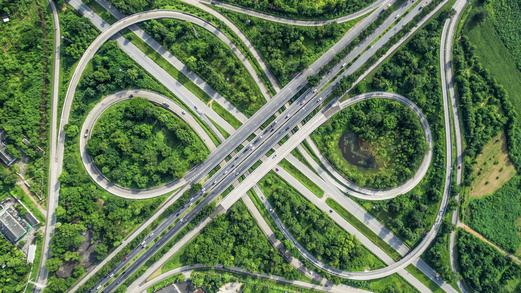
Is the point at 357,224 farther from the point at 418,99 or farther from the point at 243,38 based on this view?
the point at 243,38

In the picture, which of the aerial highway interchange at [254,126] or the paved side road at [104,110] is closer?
the paved side road at [104,110]

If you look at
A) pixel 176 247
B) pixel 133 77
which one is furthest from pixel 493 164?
pixel 133 77

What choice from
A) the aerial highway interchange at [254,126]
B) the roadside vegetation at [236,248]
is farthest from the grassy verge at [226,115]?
the roadside vegetation at [236,248]

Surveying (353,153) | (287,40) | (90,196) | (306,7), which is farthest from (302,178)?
(90,196)

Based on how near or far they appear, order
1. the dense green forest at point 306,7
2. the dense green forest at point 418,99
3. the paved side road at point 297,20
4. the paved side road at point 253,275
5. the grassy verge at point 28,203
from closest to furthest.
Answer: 1. the grassy verge at point 28,203
2. the paved side road at point 253,275
3. the dense green forest at point 418,99
4. the dense green forest at point 306,7
5. the paved side road at point 297,20

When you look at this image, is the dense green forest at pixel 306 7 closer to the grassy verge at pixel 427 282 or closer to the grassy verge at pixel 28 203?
the grassy verge at pixel 28 203

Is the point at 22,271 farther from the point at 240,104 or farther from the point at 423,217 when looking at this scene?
the point at 423,217
